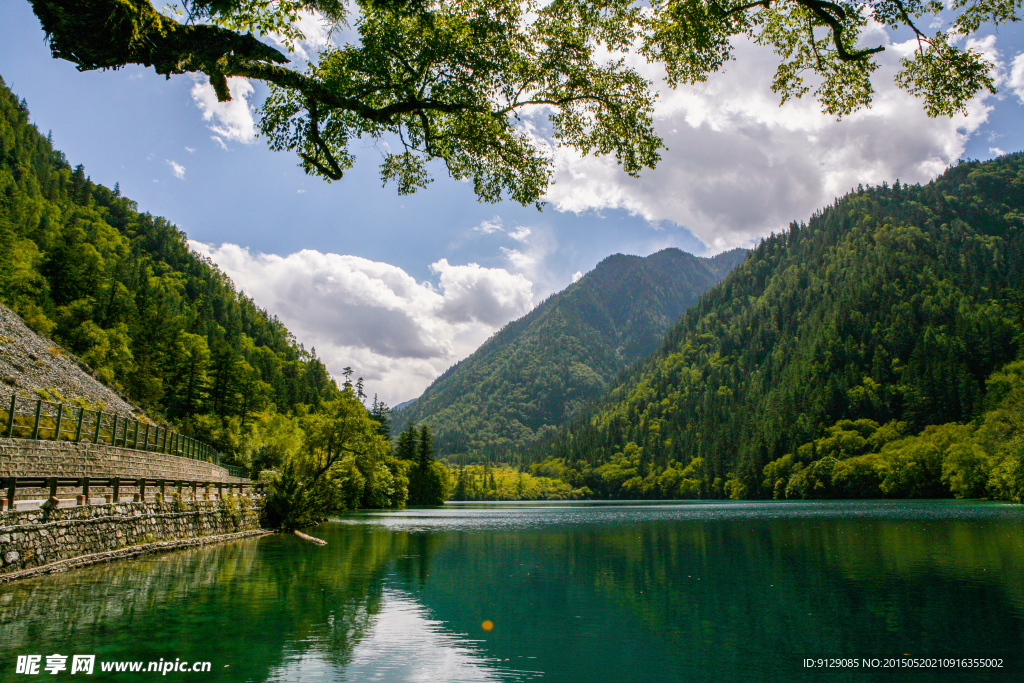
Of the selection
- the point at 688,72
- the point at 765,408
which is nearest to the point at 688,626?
the point at 688,72

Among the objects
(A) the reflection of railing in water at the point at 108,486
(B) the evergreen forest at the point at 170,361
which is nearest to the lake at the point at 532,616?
(A) the reflection of railing in water at the point at 108,486

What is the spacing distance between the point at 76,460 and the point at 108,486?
200 cm

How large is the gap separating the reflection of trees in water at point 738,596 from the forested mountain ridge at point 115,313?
2176 inches

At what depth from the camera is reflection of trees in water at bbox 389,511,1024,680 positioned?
1102cm

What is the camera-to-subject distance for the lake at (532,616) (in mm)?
9531

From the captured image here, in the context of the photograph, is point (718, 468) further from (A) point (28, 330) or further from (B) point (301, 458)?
(A) point (28, 330)

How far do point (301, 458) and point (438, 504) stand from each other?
224 feet

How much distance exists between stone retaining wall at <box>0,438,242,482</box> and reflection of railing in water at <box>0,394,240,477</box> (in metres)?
0.42

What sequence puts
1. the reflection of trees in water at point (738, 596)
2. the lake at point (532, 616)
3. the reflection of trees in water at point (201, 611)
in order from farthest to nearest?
the reflection of trees in water at point (738, 596), the reflection of trees in water at point (201, 611), the lake at point (532, 616)

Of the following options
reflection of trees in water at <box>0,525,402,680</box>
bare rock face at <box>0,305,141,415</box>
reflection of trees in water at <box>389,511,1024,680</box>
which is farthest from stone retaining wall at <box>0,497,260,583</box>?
bare rock face at <box>0,305,141,415</box>

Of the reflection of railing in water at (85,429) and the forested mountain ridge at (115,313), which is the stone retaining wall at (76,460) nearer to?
the reflection of railing in water at (85,429)

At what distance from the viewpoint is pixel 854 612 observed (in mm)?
13383

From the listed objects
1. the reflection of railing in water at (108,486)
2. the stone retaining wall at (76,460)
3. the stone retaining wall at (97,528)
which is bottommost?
the stone retaining wall at (97,528)

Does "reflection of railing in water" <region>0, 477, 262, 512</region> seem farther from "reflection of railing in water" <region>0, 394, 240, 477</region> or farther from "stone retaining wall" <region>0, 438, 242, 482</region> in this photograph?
"reflection of railing in water" <region>0, 394, 240, 477</region>
